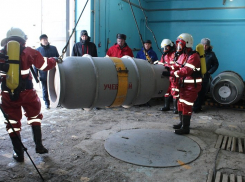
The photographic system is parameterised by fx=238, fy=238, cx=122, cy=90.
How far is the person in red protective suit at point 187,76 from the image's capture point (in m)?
3.73

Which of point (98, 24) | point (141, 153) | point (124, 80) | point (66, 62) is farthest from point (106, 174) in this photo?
point (98, 24)

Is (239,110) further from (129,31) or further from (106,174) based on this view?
(106,174)

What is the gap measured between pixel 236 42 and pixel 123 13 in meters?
3.55

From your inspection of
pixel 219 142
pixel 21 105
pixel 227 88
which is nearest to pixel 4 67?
pixel 21 105

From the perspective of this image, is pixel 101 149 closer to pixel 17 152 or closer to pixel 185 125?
pixel 17 152

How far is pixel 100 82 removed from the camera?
106 inches

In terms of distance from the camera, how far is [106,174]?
2.55 metres

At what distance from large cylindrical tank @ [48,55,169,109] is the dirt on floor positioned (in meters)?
0.71

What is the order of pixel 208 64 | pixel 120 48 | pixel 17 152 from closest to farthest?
pixel 17 152
pixel 120 48
pixel 208 64

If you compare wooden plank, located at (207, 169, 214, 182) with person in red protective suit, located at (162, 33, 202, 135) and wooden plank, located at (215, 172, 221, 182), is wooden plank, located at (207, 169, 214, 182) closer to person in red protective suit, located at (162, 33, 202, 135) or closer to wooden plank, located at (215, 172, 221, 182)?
wooden plank, located at (215, 172, 221, 182)

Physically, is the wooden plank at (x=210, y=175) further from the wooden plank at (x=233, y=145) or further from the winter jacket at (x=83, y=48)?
the winter jacket at (x=83, y=48)

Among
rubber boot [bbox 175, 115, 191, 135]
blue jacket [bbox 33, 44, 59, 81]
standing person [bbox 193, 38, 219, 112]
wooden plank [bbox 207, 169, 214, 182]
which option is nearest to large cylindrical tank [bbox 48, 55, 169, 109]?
rubber boot [bbox 175, 115, 191, 135]

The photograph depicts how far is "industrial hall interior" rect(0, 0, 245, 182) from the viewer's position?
2600mm

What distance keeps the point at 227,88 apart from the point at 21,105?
15.4ft
